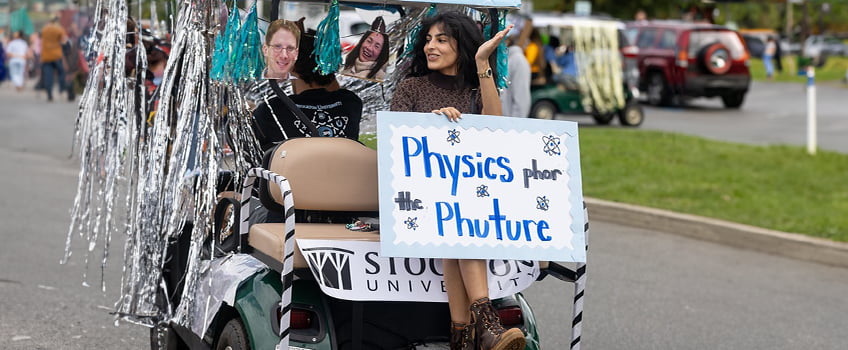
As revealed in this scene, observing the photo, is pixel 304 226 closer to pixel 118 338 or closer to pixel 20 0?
pixel 118 338

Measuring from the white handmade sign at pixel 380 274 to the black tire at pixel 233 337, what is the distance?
0.53 metres

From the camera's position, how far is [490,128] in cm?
438

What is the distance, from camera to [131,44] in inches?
226

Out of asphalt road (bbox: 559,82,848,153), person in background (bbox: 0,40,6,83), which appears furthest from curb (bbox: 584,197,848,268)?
person in background (bbox: 0,40,6,83)

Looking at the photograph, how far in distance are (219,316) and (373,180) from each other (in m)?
0.84

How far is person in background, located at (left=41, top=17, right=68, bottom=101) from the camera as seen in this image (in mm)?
26656

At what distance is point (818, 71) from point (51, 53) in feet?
91.3

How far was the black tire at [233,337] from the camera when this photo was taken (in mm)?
4566

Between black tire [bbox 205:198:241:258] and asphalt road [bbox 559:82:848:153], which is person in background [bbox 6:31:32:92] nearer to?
asphalt road [bbox 559:82:848:153]

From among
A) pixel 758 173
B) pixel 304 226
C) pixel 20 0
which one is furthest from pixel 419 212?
pixel 20 0

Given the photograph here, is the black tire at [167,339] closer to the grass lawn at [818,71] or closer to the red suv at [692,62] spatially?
the red suv at [692,62]

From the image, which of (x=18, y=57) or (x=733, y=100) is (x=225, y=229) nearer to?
(x=733, y=100)

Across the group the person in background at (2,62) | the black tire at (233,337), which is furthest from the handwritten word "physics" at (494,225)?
the person in background at (2,62)

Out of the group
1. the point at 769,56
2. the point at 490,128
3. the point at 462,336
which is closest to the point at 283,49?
the point at 490,128
